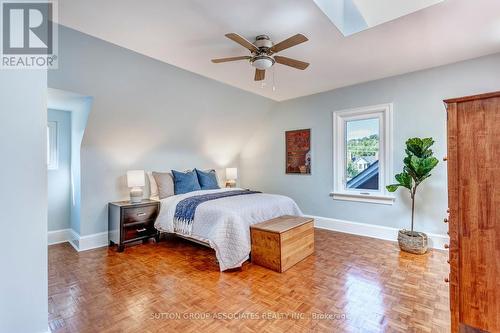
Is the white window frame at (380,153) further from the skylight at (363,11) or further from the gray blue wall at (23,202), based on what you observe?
the gray blue wall at (23,202)

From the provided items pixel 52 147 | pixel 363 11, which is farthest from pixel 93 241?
pixel 363 11

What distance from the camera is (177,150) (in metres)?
4.64

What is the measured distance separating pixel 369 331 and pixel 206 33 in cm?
290

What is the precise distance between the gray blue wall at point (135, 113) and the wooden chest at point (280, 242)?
2.34 metres

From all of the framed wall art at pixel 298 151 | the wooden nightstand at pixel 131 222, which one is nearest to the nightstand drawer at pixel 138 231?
the wooden nightstand at pixel 131 222

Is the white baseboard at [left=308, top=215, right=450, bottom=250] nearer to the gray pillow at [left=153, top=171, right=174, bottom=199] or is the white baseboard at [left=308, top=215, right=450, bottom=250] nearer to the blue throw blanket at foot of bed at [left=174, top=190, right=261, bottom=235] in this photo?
the blue throw blanket at foot of bed at [left=174, top=190, right=261, bottom=235]

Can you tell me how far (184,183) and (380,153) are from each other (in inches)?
129

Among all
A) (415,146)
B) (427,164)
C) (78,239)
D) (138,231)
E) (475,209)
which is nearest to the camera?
(475,209)

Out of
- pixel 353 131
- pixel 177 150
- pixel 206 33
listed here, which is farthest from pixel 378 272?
pixel 177 150

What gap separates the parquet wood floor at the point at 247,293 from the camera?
1802mm

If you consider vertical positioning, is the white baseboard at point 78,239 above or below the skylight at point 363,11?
below

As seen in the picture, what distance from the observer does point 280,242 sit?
2.63 meters

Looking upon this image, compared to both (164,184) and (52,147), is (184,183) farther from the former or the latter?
(52,147)

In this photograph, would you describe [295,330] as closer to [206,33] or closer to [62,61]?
[206,33]
